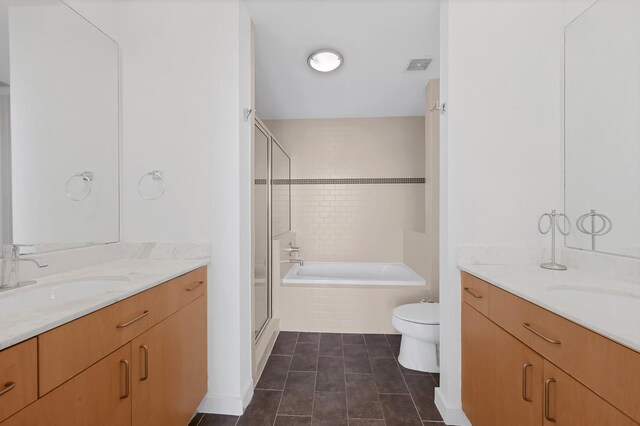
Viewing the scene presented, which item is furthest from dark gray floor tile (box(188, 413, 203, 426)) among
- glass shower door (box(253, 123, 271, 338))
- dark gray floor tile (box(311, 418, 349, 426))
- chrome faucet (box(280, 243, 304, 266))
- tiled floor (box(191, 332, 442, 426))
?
chrome faucet (box(280, 243, 304, 266))

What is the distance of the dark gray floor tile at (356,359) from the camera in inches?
86.2

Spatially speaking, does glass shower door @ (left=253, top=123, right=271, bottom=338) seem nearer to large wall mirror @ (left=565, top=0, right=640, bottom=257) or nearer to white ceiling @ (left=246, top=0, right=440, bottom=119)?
white ceiling @ (left=246, top=0, right=440, bottom=119)

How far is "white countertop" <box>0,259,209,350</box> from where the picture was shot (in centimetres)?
71

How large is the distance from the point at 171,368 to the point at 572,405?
4.97 feet

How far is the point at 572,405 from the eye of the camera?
848 mm

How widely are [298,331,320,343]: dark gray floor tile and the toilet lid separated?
2.76 ft

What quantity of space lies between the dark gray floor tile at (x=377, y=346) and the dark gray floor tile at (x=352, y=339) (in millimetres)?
48

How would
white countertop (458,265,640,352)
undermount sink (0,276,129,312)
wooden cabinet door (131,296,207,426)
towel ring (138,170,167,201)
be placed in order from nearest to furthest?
1. white countertop (458,265,640,352)
2. undermount sink (0,276,129,312)
3. wooden cabinet door (131,296,207,426)
4. towel ring (138,170,167,201)

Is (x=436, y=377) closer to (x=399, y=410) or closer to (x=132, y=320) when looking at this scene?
(x=399, y=410)

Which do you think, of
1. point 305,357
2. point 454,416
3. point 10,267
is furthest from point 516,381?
point 10,267

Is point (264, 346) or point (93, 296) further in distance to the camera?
point (264, 346)

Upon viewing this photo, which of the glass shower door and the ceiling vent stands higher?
the ceiling vent

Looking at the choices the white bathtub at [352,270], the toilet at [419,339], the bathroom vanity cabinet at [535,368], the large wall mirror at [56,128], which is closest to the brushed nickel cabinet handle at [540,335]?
the bathroom vanity cabinet at [535,368]

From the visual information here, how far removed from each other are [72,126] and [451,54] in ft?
6.81
